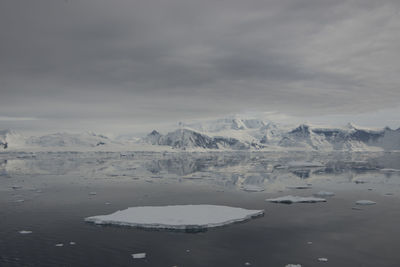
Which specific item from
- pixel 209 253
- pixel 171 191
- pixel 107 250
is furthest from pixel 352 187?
pixel 107 250

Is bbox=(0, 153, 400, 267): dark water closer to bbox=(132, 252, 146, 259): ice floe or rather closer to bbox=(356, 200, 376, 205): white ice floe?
bbox=(132, 252, 146, 259): ice floe

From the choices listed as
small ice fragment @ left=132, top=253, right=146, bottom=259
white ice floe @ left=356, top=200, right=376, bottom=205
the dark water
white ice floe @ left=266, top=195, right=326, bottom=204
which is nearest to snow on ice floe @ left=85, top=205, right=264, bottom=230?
the dark water

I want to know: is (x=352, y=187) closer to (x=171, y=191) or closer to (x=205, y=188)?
(x=205, y=188)

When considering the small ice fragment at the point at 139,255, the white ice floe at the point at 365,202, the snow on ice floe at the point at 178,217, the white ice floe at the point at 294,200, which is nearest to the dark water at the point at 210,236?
the small ice fragment at the point at 139,255

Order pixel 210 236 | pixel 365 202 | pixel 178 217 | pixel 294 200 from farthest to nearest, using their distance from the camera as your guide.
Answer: pixel 294 200
pixel 365 202
pixel 178 217
pixel 210 236

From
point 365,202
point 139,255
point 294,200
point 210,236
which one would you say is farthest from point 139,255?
point 365,202

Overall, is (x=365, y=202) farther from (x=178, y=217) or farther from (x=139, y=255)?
(x=139, y=255)

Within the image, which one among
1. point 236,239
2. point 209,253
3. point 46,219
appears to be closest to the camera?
point 209,253

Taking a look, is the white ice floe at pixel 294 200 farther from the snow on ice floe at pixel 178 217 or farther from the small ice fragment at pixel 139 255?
the small ice fragment at pixel 139 255
